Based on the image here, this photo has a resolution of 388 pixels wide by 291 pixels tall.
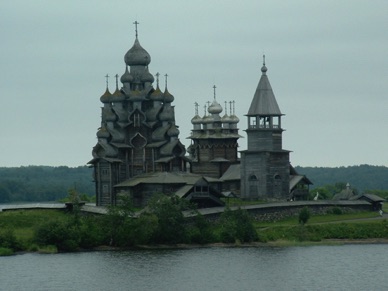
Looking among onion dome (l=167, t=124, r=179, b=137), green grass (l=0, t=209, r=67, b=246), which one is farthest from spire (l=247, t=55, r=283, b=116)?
green grass (l=0, t=209, r=67, b=246)

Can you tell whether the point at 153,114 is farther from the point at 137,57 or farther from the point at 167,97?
the point at 137,57

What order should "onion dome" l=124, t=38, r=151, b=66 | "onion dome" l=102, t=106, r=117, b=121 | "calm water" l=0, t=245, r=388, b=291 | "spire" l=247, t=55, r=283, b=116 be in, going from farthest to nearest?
"onion dome" l=124, t=38, r=151, b=66, "onion dome" l=102, t=106, r=117, b=121, "spire" l=247, t=55, r=283, b=116, "calm water" l=0, t=245, r=388, b=291

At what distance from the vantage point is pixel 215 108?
104 m

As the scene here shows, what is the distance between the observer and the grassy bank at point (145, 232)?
250 feet

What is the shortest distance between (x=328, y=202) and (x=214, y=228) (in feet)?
33.5

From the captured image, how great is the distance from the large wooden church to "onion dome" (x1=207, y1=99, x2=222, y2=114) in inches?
295

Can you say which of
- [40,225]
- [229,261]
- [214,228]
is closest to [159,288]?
[229,261]

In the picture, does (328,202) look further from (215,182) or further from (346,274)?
(346,274)

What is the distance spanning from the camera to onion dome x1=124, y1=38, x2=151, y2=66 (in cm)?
9556

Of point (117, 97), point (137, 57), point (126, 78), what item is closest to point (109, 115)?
point (117, 97)

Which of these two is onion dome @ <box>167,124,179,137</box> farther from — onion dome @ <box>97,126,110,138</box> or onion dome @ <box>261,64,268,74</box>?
onion dome @ <box>261,64,268,74</box>

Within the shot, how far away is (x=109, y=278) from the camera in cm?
6606

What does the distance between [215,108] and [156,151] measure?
454 inches

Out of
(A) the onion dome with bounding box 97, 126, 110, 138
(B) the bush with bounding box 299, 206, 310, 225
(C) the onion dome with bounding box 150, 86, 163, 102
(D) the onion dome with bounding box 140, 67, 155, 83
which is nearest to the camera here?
(B) the bush with bounding box 299, 206, 310, 225
